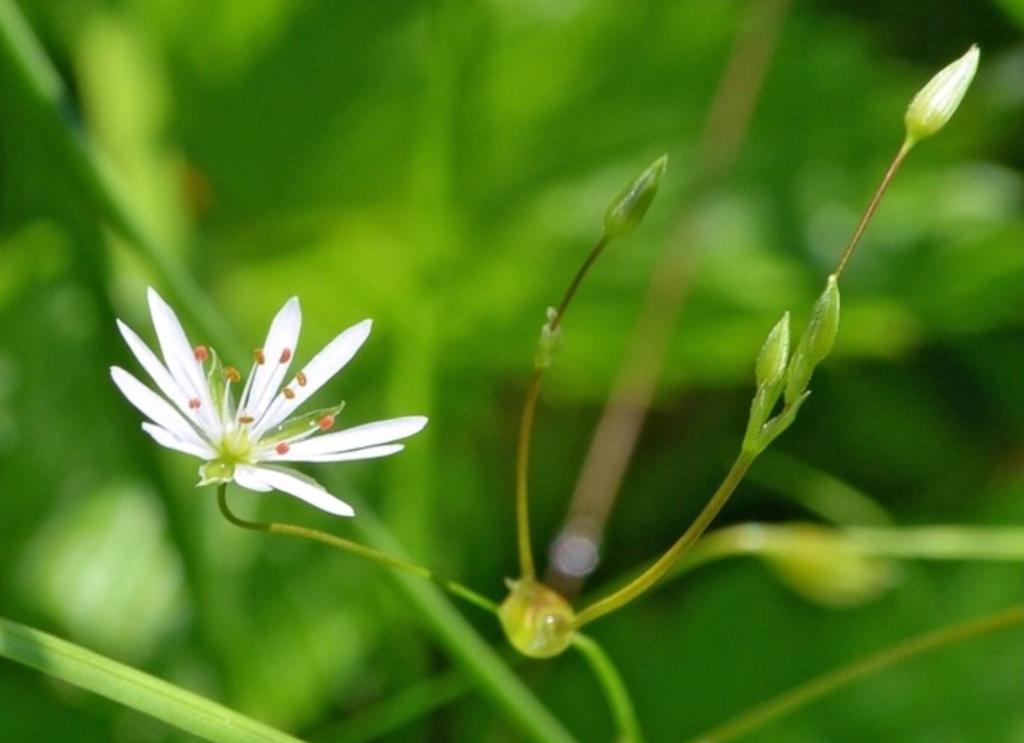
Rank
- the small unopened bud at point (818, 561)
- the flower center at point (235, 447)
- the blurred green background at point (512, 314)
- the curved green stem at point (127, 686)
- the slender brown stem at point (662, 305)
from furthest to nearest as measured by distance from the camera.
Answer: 1. the slender brown stem at point (662, 305)
2. the blurred green background at point (512, 314)
3. the small unopened bud at point (818, 561)
4. the flower center at point (235, 447)
5. the curved green stem at point (127, 686)

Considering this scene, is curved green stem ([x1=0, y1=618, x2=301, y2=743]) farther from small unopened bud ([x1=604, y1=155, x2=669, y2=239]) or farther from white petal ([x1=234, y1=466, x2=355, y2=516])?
small unopened bud ([x1=604, y1=155, x2=669, y2=239])

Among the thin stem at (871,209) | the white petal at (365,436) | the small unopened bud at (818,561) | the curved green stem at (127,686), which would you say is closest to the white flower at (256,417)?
the white petal at (365,436)


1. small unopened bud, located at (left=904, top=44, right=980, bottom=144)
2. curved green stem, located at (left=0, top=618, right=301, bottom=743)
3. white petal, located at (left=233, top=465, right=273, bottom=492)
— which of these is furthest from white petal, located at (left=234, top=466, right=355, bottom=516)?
small unopened bud, located at (left=904, top=44, right=980, bottom=144)

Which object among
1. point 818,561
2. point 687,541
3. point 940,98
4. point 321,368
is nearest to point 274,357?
point 321,368

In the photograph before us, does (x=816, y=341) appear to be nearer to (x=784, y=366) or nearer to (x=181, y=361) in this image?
(x=784, y=366)

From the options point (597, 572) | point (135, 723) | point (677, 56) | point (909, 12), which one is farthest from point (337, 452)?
point (909, 12)

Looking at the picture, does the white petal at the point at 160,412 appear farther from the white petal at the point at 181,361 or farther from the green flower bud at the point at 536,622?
the green flower bud at the point at 536,622

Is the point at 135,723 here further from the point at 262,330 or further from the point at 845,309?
the point at 845,309
